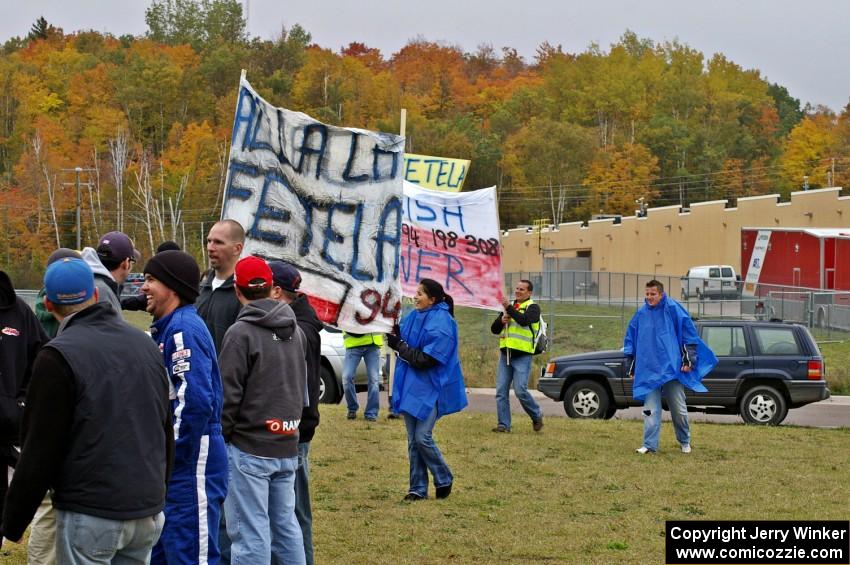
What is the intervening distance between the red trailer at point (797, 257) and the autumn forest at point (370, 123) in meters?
37.6

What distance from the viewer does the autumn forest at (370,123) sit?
96.2 m

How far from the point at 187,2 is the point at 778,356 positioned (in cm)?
14277

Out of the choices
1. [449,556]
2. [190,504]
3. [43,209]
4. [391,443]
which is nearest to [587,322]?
[391,443]

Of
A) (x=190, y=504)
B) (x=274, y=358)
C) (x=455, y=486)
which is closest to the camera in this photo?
(x=190, y=504)

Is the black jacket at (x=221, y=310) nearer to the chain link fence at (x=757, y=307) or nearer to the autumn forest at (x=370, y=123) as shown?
the chain link fence at (x=757, y=307)

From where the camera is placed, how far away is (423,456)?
10297mm

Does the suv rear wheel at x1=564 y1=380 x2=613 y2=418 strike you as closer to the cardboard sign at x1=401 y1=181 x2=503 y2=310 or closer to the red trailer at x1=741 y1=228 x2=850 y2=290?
the cardboard sign at x1=401 y1=181 x2=503 y2=310

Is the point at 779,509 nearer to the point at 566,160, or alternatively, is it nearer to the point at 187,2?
the point at 566,160

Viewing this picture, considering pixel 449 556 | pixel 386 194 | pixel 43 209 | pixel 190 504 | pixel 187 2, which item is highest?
Answer: pixel 187 2

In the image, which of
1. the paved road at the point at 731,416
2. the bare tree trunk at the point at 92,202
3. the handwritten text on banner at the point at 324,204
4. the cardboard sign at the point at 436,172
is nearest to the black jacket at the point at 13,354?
the handwritten text on banner at the point at 324,204

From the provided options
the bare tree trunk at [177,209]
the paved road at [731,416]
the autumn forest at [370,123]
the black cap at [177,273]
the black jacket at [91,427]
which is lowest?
the paved road at [731,416]

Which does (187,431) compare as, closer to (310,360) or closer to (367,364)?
(310,360)

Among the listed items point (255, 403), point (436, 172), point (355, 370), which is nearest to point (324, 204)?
point (255, 403)

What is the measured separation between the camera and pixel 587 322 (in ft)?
135
